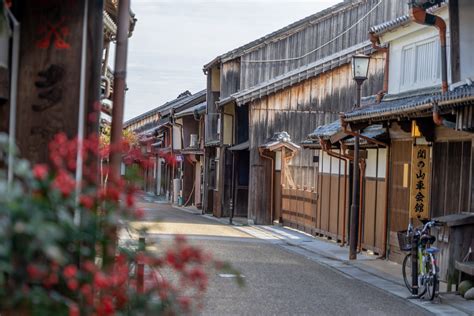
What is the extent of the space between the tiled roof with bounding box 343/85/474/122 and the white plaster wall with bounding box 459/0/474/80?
32.0 inches

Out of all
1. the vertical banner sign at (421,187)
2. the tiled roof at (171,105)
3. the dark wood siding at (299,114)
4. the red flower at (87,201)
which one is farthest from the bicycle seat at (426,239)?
the tiled roof at (171,105)

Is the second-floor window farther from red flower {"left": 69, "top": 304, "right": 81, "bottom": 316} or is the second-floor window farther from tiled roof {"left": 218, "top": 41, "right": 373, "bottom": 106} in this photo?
red flower {"left": 69, "top": 304, "right": 81, "bottom": 316}

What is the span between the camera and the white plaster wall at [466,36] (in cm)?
1767

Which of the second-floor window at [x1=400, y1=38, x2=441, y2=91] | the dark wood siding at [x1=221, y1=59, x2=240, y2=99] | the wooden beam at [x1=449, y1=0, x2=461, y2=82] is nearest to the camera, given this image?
the wooden beam at [x1=449, y1=0, x2=461, y2=82]

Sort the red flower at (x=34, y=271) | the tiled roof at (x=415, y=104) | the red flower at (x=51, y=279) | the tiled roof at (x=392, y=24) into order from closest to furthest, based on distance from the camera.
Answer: the red flower at (x=34, y=271) < the red flower at (x=51, y=279) < the tiled roof at (x=415, y=104) < the tiled roof at (x=392, y=24)

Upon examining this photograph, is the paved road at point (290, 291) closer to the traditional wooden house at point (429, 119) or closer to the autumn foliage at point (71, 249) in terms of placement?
the traditional wooden house at point (429, 119)

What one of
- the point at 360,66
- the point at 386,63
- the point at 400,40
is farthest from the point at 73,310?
the point at 386,63

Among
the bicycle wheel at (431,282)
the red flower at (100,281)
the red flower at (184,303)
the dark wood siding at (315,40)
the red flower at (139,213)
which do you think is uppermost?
the dark wood siding at (315,40)

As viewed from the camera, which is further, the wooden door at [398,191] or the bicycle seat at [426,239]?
the wooden door at [398,191]

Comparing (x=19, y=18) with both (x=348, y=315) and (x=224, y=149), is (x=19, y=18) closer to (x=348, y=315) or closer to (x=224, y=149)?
(x=348, y=315)

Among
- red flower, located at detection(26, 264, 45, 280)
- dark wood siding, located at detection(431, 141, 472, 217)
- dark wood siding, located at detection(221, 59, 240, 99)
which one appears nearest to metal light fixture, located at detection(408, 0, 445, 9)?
dark wood siding, located at detection(431, 141, 472, 217)

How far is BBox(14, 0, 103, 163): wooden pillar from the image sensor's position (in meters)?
5.33

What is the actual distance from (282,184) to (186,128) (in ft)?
68.6

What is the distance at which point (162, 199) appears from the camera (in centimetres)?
6162
